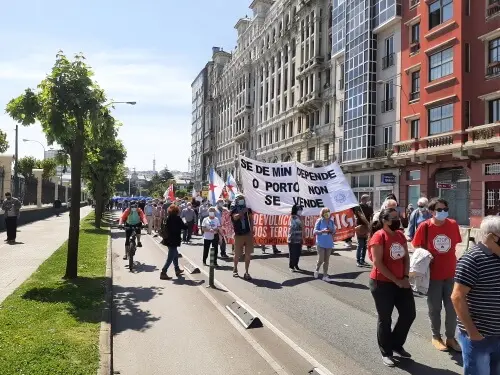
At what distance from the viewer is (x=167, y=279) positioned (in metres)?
11.4

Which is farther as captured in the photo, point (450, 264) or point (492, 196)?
point (492, 196)

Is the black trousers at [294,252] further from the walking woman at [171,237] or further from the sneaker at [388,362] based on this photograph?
the sneaker at [388,362]

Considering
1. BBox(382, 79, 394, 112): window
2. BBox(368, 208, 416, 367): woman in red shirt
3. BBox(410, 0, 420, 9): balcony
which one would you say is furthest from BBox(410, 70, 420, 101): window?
BBox(368, 208, 416, 367): woman in red shirt

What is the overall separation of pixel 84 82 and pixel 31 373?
650 cm

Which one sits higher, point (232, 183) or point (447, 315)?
point (232, 183)

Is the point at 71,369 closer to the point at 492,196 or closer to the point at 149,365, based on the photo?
the point at 149,365

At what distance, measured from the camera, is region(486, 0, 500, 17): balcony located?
23.8 m

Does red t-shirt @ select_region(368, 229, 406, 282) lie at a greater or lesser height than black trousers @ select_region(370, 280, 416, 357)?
greater

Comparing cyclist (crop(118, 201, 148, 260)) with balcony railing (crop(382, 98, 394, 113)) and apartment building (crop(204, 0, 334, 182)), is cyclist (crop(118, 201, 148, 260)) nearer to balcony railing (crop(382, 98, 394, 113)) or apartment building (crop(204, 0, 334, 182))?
balcony railing (crop(382, 98, 394, 113))

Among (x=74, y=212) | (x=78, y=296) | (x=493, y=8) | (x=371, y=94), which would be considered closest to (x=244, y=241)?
(x=74, y=212)

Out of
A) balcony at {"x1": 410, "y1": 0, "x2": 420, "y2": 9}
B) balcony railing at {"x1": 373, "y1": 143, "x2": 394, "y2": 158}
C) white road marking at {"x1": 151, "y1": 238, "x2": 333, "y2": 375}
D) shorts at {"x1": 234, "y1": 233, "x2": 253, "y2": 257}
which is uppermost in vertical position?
balcony at {"x1": 410, "y1": 0, "x2": 420, "y2": 9}

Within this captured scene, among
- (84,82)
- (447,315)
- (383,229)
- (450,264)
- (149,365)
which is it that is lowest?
(149,365)

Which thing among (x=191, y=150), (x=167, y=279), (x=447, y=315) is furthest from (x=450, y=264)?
(x=191, y=150)

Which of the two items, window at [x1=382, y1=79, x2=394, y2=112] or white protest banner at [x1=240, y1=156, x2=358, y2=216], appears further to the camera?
window at [x1=382, y1=79, x2=394, y2=112]
